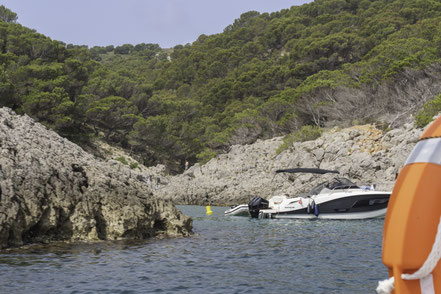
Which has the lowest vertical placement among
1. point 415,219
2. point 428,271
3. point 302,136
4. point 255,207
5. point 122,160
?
point 255,207

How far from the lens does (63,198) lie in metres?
12.4

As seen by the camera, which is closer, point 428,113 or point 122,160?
point 428,113

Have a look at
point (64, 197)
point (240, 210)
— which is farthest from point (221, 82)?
point (64, 197)

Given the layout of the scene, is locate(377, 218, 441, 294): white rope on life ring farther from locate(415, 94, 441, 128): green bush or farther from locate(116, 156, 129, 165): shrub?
locate(116, 156, 129, 165): shrub

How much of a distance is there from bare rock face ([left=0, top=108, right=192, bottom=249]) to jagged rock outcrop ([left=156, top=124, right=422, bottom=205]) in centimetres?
1935

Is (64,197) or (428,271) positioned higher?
(64,197)

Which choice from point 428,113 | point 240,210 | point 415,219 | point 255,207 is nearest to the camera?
point 415,219

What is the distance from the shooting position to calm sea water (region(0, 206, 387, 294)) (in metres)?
8.20

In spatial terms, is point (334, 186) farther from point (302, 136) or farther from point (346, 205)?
point (302, 136)

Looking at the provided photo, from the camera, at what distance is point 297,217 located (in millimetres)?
22859

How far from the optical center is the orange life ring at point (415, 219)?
212 cm

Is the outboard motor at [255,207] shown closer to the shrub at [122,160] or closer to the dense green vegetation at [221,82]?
the dense green vegetation at [221,82]

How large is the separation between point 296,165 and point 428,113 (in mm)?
11015

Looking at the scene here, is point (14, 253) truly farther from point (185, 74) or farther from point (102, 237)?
point (185, 74)
